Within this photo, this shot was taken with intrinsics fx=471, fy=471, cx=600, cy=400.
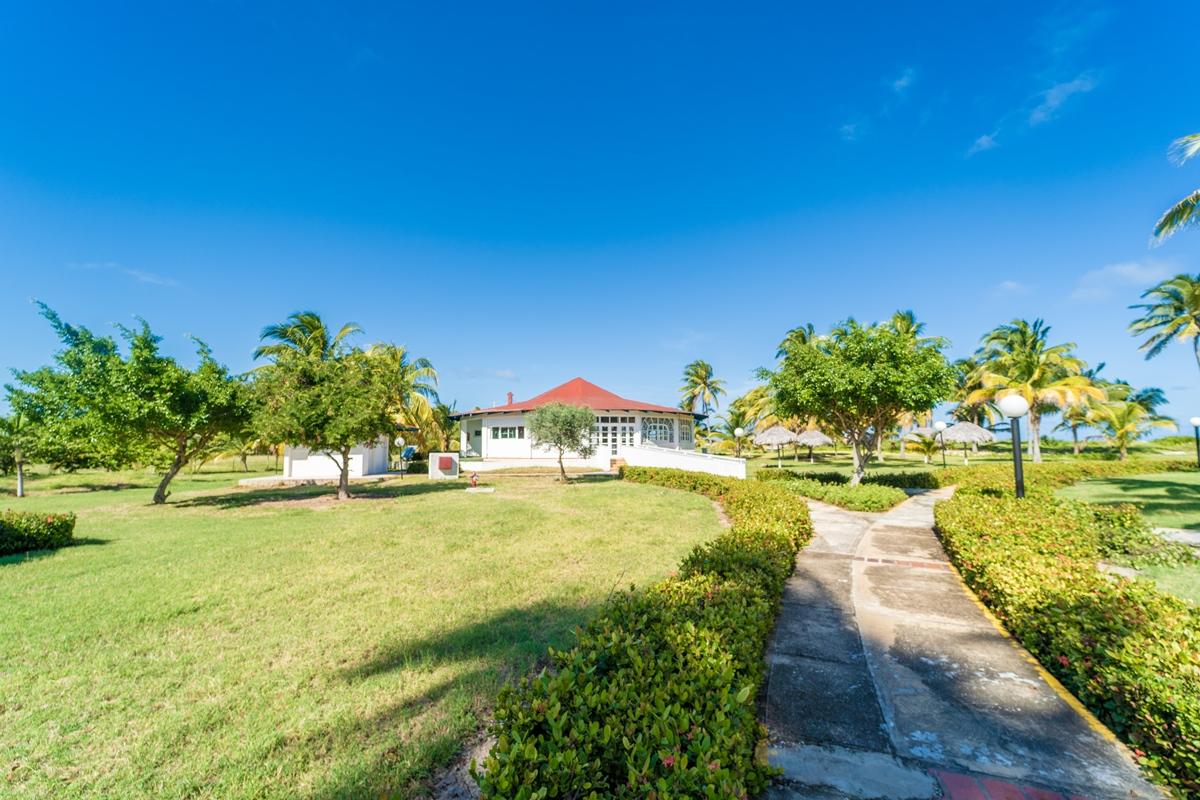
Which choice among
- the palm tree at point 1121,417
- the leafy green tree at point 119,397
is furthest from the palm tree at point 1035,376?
the leafy green tree at point 119,397

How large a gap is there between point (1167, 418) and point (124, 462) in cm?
6907

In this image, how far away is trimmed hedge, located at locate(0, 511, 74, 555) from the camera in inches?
328

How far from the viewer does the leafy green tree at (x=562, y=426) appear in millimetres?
20031

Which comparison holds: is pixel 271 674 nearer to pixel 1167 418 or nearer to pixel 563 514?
pixel 563 514

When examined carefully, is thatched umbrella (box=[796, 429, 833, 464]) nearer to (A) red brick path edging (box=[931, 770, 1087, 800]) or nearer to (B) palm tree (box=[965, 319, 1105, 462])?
(B) palm tree (box=[965, 319, 1105, 462])

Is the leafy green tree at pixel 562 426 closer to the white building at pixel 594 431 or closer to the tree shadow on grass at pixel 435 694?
the white building at pixel 594 431

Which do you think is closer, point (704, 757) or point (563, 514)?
point (704, 757)

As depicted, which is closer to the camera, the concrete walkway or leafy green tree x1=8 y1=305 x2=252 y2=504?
the concrete walkway

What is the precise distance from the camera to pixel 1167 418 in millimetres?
40906

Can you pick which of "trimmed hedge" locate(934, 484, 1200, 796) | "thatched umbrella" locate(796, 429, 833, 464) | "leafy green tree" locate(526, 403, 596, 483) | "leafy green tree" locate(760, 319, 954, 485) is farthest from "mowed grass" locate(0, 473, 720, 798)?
"thatched umbrella" locate(796, 429, 833, 464)

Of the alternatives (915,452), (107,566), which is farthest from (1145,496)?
(915,452)

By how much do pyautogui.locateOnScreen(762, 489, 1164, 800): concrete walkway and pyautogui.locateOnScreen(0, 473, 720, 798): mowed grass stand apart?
2172 millimetres

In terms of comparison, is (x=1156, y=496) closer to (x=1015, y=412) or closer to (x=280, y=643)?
(x=1015, y=412)

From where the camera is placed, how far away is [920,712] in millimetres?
3125
